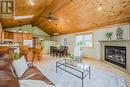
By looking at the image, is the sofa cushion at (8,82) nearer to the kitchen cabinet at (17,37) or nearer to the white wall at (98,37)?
the white wall at (98,37)

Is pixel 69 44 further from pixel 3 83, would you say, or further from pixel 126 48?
pixel 3 83

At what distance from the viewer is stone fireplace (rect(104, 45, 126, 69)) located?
17.0 ft

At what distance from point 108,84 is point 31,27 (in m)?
10.5

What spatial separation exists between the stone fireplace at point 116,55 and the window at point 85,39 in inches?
82.2

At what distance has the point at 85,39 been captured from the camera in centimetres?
938

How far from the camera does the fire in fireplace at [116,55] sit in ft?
17.0

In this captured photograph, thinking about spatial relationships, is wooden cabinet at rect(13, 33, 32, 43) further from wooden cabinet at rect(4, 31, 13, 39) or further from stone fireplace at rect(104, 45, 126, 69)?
stone fireplace at rect(104, 45, 126, 69)

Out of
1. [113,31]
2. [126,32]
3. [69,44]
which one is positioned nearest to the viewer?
[126,32]

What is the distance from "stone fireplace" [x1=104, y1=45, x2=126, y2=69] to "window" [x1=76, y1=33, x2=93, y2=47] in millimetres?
2088

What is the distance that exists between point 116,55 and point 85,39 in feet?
12.0

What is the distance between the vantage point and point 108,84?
3.52 metres

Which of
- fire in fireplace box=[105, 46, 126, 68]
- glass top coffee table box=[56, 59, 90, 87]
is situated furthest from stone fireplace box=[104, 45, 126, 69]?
glass top coffee table box=[56, 59, 90, 87]

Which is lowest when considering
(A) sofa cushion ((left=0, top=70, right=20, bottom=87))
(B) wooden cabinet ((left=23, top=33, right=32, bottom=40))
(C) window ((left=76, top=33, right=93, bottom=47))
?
(A) sofa cushion ((left=0, top=70, right=20, bottom=87))

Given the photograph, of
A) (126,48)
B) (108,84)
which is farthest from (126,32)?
(108,84)
